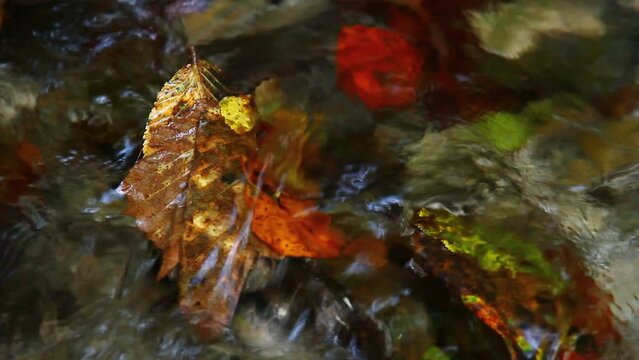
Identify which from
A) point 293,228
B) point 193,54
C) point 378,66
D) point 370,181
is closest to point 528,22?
point 378,66

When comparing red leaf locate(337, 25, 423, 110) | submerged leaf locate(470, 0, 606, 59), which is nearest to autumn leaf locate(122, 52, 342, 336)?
red leaf locate(337, 25, 423, 110)

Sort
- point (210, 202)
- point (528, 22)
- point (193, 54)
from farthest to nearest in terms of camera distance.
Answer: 1. point (193, 54)
2. point (210, 202)
3. point (528, 22)

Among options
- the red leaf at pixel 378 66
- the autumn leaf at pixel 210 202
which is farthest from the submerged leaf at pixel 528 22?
the autumn leaf at pixel 210 202

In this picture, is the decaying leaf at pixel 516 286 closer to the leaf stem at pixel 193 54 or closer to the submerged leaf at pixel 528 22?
the submerged leaf at pixel 528 22

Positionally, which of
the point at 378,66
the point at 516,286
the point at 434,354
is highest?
the point at 378,66

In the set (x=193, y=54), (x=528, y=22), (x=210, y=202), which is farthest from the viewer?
(x=193, y=54)

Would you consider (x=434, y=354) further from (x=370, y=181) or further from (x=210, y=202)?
(x=210, y=202)
